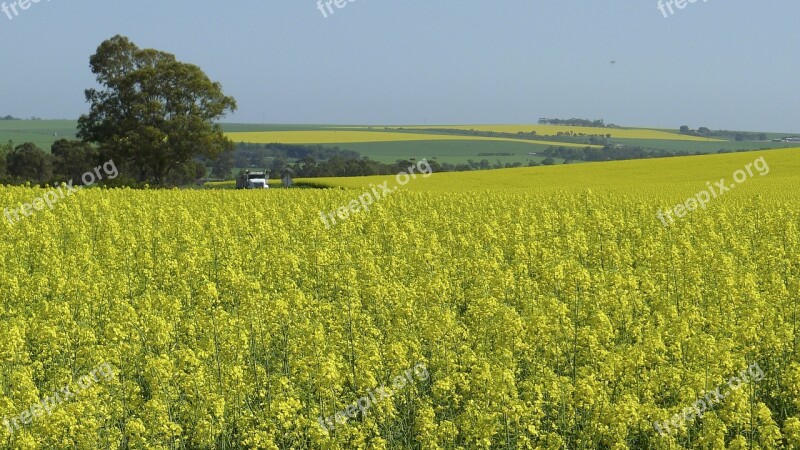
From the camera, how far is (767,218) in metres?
24.3

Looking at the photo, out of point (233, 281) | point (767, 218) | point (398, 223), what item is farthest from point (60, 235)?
point (767, 218)

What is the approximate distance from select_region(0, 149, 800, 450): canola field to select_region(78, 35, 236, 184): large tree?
56952mm

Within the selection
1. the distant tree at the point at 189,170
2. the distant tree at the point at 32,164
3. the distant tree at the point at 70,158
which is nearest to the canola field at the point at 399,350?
the distant tree at the point at 189,170

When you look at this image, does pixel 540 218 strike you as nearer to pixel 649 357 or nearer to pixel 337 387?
pixel 649 357

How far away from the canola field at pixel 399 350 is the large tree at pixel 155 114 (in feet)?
187

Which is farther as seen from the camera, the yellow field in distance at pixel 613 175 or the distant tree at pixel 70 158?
the distant tree at pixel 70 158

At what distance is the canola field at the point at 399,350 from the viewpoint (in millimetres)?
8812

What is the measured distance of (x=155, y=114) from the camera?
7669cm

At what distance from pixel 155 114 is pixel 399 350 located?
70778 millimetres

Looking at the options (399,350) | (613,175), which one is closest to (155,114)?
(613,175)

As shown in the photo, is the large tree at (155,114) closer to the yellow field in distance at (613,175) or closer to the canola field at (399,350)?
the yellow field in distance at (613,175)

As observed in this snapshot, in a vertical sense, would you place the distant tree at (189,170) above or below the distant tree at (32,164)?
above

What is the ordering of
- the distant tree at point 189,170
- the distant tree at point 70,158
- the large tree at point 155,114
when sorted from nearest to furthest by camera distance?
the large tree at point 155,114 → the distant tree at point 189,170 → the distant tree at point 70,158

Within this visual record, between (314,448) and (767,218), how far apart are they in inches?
734
